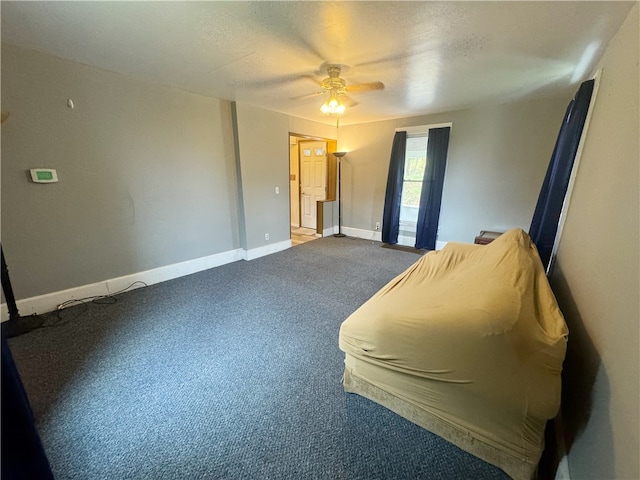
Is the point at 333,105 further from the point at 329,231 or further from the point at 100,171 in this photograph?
the point at 329,231

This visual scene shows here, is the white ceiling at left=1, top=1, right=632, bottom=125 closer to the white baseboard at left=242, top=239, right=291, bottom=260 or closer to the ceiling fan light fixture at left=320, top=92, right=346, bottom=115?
the ceiling fan light fixture at left=320, top=92, right=346, bottom=115

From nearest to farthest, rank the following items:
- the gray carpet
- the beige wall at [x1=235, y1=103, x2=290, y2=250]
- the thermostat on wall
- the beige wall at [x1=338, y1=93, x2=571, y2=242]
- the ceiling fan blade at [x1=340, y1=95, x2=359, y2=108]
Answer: the gray carpet < the thermostat on wall < the ceiling fan blade at [x1=340, y1=95, x2=359, y2=108] < the beige wall at [x1=338, y1=93, x2=571, y2=242] < the beige wall at [x1=235, y1=103, x2=290, y2=250]

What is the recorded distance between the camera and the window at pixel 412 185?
4625 millimetres

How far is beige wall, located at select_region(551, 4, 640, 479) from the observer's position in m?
0.84

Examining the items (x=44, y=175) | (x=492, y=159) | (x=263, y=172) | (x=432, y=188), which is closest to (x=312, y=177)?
(x=263, y=172)

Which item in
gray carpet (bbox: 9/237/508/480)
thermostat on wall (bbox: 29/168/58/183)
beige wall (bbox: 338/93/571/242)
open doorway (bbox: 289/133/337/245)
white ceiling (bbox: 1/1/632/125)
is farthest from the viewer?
open doorway (bbox: 289/133/337/245)

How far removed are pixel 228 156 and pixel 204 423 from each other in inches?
131

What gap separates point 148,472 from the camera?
120 centimetres

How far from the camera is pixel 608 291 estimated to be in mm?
1083

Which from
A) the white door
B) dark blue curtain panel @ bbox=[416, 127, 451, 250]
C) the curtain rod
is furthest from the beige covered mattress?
the white door

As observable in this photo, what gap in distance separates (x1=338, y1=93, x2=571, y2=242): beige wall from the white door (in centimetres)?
124

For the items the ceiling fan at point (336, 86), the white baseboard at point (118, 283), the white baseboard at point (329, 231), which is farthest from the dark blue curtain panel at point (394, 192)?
the white baseboard at point (118, 283)

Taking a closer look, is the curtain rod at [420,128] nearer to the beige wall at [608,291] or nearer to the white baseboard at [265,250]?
the beige wall at [608,291]

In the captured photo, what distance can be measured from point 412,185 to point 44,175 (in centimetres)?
502
